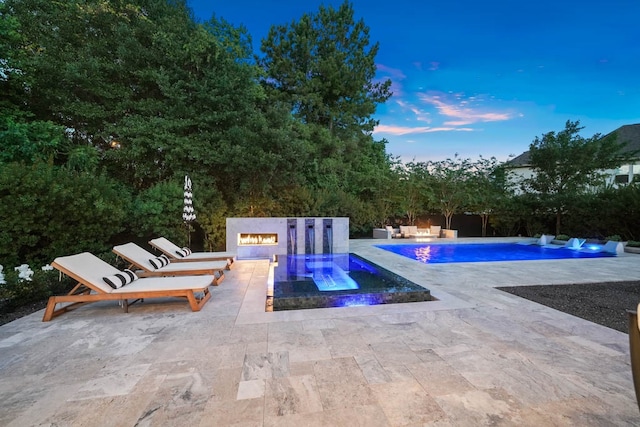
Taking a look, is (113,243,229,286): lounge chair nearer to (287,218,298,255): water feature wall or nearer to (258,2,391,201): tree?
(287,218,298,255): water feature wall

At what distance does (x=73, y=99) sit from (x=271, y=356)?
1158 centimetres

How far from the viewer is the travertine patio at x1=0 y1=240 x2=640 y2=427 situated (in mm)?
2029

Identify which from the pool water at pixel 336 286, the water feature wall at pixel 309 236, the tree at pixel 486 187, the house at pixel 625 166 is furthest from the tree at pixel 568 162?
the pool water at pixel 336 286

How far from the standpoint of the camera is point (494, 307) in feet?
14.1

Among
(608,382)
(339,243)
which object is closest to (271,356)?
(608,382)

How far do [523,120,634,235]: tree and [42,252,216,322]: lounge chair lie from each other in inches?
701

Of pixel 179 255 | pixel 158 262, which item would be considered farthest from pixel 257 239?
pixel 158 262

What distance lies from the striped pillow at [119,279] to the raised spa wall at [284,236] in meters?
4.97

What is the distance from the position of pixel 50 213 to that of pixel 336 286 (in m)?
6.56

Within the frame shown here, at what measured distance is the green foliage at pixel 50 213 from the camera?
6.20 meters

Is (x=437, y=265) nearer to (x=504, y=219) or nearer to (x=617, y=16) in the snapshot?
(x=504, y=219)

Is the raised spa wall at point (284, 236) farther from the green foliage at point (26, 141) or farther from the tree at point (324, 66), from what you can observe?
the tree at point (324, 66)

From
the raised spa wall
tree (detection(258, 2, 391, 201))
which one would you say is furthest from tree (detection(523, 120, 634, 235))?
the raised spa wall

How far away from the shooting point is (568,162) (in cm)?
1569
